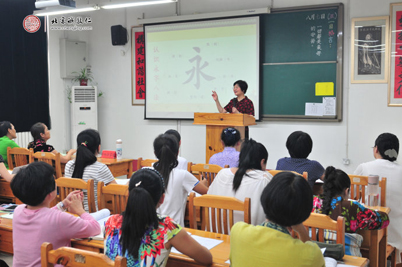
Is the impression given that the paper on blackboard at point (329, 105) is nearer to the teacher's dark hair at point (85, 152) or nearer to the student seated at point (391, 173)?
the student seated at point (391, 173)

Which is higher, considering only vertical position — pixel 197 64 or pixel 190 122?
pixel 197 64

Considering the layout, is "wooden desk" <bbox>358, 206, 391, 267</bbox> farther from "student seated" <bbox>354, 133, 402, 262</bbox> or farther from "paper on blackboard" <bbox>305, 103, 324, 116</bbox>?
"paper on blackboard" <bbox>305, 103, 324, 116</bbox>

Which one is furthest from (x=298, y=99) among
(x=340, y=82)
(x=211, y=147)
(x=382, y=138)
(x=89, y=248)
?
(x=89, y=248)

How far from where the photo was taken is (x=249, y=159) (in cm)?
265

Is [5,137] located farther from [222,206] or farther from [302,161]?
[222,206]

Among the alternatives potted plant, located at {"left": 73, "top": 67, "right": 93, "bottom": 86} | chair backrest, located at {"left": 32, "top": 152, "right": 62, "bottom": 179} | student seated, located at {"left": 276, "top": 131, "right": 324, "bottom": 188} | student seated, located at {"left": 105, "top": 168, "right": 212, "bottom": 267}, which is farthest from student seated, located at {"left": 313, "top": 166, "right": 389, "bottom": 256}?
potted plant, located at {"left": 73, "top": 67, "right": 93, "bottom": 86}

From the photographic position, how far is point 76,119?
7.62m

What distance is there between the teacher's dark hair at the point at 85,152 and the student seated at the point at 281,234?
1.97 meters

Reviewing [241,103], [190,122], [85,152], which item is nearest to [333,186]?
[85,152]

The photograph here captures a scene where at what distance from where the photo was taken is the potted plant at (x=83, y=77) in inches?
303

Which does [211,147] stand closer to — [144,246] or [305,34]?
[305,34]

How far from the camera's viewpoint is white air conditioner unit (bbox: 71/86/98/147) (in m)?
7.54

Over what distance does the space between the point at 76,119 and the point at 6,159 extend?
271cm

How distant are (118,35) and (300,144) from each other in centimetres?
509
